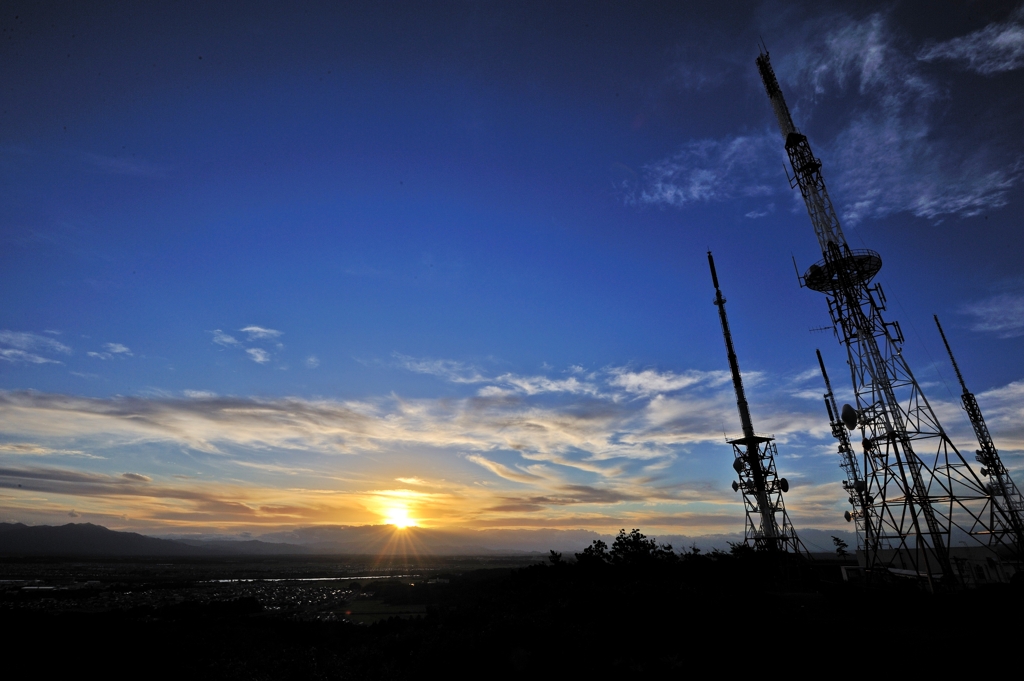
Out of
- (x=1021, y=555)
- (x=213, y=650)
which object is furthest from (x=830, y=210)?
(x=213, y=650)

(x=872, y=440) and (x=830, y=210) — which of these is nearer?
(x=872, y=440)

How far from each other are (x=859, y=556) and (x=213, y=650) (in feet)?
153

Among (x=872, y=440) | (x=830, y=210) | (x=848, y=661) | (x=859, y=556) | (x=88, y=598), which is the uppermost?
(x=830, y=210)

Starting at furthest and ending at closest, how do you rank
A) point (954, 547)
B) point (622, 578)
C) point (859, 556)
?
point (859, 556)
point (954, 547)
point (622, 578)

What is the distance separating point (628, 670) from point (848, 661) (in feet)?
22.4

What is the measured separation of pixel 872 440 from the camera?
31297 mm

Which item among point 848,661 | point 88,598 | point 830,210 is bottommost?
point 88,598

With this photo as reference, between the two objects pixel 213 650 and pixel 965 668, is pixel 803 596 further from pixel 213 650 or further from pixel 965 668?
pixel 213 650

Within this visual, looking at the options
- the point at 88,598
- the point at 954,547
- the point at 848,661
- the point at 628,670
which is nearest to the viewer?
the point at 848,661

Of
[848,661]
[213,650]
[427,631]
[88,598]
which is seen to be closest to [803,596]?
[848,661]

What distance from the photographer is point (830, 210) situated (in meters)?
35.9

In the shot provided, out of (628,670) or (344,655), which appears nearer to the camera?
(628,670)

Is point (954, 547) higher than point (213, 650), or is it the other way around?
point (954, 547)

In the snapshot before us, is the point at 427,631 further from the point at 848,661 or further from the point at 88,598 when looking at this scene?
the point at 88,598
